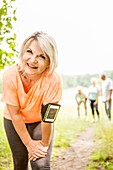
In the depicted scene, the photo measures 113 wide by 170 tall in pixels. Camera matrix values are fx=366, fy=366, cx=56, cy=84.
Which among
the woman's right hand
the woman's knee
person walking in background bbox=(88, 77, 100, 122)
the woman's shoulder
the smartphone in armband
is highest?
the woman's shoulder

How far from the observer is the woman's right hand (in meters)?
2.01

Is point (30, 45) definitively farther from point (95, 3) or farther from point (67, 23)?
point (67, 23)

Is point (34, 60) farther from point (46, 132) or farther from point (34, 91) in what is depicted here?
point (46, 132)

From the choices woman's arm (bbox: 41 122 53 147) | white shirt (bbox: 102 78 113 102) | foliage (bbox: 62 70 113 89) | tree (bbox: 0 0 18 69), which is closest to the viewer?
woman's arm (bbox: 41 122 53 147)

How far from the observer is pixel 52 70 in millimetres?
1924

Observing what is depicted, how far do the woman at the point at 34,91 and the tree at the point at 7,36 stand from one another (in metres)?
1.04

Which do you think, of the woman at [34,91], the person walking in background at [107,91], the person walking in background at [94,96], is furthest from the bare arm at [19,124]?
the person walking in background at [94,96]

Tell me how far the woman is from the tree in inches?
41.1

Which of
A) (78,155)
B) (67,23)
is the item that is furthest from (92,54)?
(78,155)

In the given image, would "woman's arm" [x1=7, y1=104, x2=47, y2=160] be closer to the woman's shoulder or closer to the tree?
the woman's shoulder

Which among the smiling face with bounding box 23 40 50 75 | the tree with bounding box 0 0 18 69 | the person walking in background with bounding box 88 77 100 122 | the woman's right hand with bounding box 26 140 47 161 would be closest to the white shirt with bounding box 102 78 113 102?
the person walking in background with bounding box 88 77 100 122

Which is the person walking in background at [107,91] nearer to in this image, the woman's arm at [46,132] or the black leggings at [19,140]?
the black leggings at [19,140]

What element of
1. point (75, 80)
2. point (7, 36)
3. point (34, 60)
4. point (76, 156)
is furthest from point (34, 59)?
point (75, 80)

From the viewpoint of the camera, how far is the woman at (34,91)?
1.88 meters
